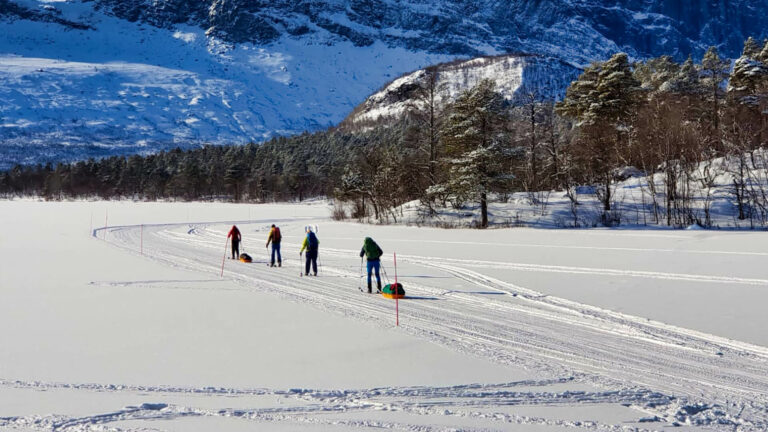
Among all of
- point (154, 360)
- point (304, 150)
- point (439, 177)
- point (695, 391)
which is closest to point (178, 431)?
point (154, 360)

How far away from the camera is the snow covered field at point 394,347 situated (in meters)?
6.08

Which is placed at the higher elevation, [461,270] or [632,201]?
[632,201]

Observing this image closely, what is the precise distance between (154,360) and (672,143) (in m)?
35.6

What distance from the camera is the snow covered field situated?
19.9ft

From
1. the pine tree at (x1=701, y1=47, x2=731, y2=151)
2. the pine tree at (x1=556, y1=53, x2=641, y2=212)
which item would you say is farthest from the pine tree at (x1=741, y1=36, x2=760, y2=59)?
the pine tree at (x1=556, y1=53, x2=641, y2=212)

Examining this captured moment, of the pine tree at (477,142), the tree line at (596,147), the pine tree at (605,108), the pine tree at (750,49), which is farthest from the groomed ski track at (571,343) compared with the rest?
the pine tree at (750,49)

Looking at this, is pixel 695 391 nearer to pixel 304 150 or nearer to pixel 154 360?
pixel 154 360

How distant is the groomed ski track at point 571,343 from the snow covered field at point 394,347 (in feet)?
0.12

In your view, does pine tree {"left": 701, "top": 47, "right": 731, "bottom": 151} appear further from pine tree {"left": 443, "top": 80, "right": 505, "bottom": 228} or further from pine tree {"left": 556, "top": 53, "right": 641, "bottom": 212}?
pine tree {"left": 443, "top": 80, "right": 505, "bottom": 228}

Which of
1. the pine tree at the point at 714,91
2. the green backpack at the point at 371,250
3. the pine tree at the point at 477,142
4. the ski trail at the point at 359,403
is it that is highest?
the pine tree at the point at 714,91

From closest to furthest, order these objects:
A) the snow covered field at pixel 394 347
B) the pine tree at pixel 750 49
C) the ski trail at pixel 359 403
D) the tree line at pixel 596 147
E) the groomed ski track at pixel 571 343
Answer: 1. the ski trail at pixel 359 403
2. the snow covered field at pixel 394 347
3. the groomed ski track at pixel 571 343
4. the tree line at pixel 596 147
5. the pine tree at pixel 750 49

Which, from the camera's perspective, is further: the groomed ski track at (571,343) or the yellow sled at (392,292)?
the yellow sled at (392,292)

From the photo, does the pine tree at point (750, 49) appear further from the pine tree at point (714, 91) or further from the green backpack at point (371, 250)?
the green backpack at point (371, 250)

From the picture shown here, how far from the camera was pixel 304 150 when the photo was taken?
398ft
